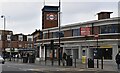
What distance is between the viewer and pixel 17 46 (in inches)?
4688

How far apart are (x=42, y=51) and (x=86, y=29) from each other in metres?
24.2

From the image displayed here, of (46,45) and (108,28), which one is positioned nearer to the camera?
(108,28)

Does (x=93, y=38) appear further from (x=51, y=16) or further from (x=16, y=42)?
(x=16, y=42)

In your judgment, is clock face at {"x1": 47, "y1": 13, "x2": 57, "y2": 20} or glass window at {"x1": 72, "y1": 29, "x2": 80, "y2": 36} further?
clock face at {"x1": 47, "y1": 13, "x2": 57, "y2": 20}

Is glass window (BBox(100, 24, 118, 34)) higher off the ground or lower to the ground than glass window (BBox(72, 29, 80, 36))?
higher

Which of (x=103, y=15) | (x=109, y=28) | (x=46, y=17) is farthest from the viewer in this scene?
(x=46, y=17)

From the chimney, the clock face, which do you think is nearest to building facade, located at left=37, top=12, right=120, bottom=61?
the chimney

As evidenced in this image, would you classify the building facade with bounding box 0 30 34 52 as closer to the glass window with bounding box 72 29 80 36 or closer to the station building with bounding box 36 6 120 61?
the station building with bounding box 36 6 120 61

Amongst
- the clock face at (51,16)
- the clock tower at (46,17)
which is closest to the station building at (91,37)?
the clock face at (51,16)

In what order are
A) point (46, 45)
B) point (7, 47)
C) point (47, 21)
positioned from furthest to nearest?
point (7, 47)
point (47, 21)
point (46, 45)

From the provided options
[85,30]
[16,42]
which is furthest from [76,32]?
[16,42]

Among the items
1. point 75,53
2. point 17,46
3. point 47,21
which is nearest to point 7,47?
point 17,46

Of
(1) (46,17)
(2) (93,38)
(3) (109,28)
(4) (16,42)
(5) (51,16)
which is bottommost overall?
(4) (16,42)

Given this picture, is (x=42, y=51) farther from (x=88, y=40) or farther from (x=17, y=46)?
(x=17, y=46)
